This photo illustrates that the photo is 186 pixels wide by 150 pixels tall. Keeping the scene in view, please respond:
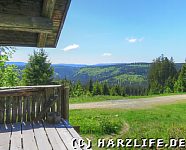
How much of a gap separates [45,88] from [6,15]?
5.41 metres

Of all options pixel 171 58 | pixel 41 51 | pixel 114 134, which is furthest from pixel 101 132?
pixel 171 58

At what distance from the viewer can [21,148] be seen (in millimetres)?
5387

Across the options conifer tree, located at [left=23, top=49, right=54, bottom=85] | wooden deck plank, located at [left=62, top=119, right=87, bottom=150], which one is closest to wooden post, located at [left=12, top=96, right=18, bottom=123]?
wooden deck plank, located at [left=62, top=119, right=87, bottom=150]

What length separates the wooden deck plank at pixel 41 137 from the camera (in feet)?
18.1

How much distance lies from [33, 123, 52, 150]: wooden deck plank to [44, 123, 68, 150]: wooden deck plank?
11cm

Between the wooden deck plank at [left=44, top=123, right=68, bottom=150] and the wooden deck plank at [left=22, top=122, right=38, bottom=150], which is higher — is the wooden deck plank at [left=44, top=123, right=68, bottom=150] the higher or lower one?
the higher one

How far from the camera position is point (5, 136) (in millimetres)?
6406

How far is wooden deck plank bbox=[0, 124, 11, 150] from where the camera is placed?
5564 millimetres

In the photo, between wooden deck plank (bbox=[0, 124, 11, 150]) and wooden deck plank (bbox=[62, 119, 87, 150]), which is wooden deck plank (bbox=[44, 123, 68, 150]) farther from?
wooden deck plank (bbox=[0, 124, 11, 150])

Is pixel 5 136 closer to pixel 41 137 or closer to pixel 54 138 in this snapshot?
pixel 41 137

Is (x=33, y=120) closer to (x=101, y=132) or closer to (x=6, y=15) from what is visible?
(x=101, y=132)

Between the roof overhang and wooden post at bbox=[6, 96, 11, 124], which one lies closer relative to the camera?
the roof overhang

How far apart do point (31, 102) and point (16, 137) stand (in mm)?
1993

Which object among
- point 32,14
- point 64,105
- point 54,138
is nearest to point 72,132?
point 54,138
